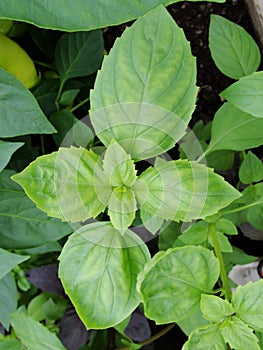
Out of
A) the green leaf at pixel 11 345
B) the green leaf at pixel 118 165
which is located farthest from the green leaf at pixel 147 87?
the green leaf at pixel 11 345

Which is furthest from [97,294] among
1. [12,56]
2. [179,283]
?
[12,56]

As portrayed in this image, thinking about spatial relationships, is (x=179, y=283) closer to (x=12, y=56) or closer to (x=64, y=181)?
(x=64, y=181)

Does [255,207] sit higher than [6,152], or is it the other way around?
[6,152]

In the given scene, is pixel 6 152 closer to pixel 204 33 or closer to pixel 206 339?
pixel 206 339

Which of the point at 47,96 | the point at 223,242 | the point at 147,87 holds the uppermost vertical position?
the point at 147,87

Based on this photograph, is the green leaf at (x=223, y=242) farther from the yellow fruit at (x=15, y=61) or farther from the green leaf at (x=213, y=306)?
the yellow fruit at (x=15, y=61)

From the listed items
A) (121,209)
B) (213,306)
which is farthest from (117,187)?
(213,306)
